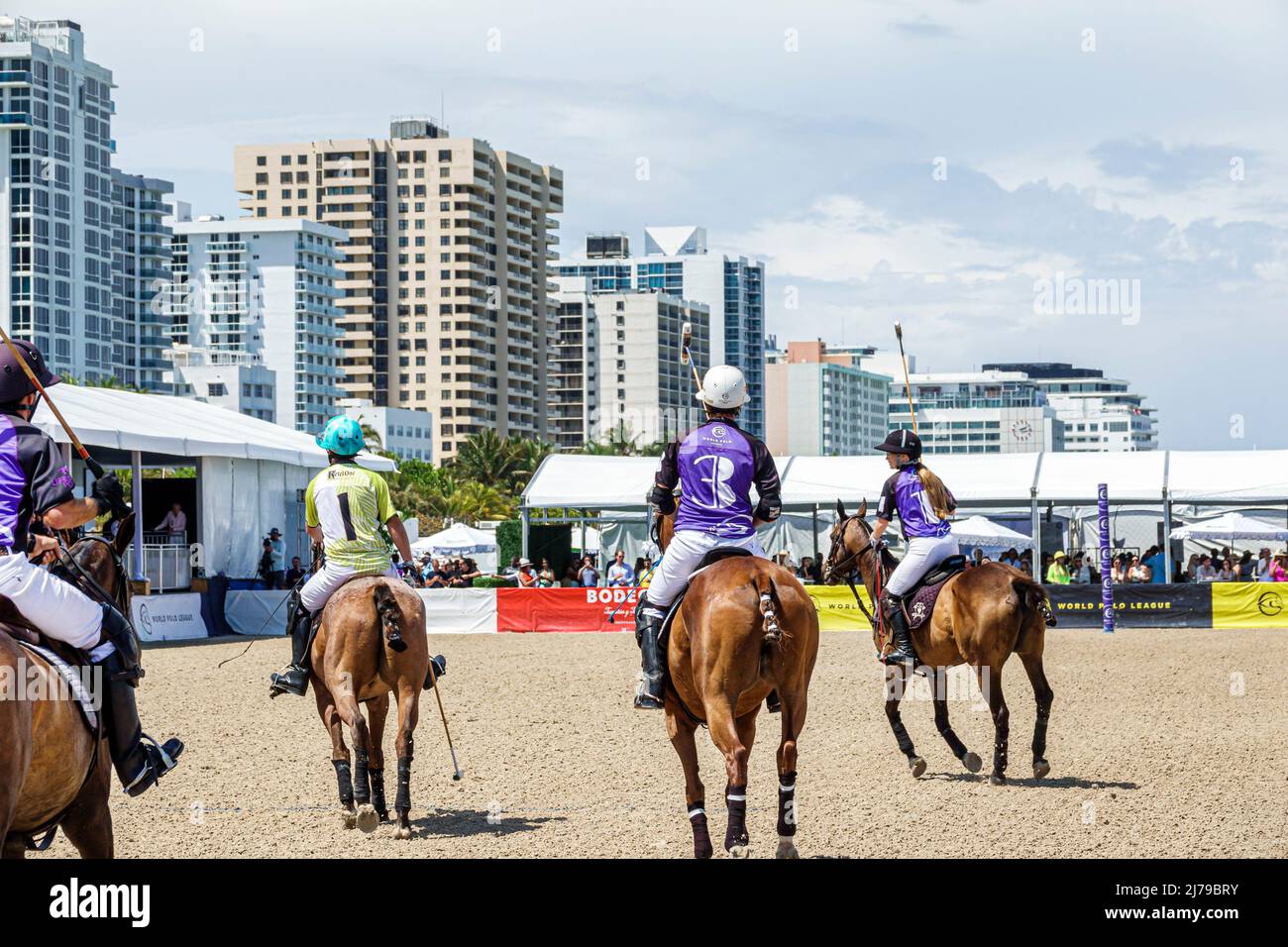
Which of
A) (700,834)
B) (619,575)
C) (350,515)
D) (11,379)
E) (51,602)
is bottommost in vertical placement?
(619,575)

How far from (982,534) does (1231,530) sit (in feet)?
22.2

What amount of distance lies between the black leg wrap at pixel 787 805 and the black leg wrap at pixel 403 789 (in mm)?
2719

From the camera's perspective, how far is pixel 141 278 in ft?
529

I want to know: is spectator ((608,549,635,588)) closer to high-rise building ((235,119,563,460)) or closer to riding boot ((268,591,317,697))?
riding boot ((268,591,317,697))

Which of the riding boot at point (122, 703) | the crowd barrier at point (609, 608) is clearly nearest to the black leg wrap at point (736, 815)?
the riding boot at point (122, 703)

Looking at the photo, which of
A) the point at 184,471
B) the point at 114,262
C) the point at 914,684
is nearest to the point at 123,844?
the point at 914,684

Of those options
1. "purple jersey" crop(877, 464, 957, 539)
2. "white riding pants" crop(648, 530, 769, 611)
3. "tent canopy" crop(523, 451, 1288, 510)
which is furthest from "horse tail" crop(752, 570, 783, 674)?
"tent canopy" crop(523, 451, 1288, 510)

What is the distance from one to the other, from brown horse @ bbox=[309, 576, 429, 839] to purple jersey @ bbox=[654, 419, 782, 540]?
222 centimetres

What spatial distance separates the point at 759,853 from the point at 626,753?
205 inches

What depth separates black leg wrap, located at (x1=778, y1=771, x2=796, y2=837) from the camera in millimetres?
8234

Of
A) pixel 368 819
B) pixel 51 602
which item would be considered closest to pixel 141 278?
pixel 368 819

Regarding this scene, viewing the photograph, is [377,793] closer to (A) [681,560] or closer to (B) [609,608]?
(A) [681,560]

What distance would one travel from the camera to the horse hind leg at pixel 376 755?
10094 mm
